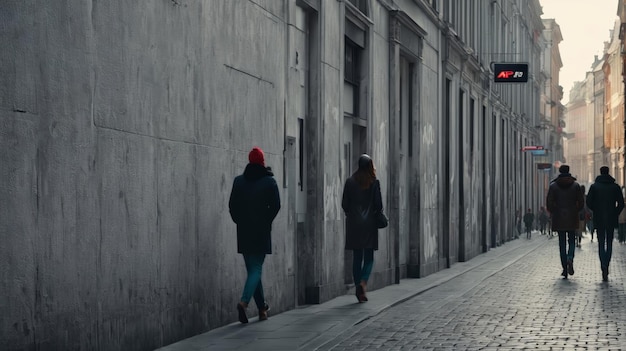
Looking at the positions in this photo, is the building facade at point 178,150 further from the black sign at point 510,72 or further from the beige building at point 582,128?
the beige building at point 582,128

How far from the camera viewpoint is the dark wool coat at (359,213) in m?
15.2

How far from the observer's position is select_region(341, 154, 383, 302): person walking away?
15227 millimetres

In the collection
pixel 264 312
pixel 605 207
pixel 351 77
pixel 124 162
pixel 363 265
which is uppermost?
pixel 351 77

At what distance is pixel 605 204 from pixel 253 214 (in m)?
9.95

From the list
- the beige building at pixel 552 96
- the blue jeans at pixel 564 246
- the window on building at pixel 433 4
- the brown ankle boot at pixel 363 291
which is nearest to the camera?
the brown ankle boot at pixel 363 291

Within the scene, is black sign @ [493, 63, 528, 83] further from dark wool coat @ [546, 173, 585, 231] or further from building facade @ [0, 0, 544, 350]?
dark wool coat @ [546, 173, 585, 231]

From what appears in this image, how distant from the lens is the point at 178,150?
423 inches

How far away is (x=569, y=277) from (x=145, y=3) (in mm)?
12787

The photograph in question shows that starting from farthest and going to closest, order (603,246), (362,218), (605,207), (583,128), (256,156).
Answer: (583,128) < (605,207) < (603,246) < (362,218) < (256,156)

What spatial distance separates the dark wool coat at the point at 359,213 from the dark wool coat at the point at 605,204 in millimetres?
6233

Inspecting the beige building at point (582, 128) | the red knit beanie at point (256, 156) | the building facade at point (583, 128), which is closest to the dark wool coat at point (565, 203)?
the red knit beanie at point (256, 156)

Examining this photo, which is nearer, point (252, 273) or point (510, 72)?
point (252, 273)

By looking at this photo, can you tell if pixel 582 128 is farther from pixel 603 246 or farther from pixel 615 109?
pixel 603 246

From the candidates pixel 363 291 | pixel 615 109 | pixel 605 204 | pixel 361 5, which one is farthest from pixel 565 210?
pixel 615 109
